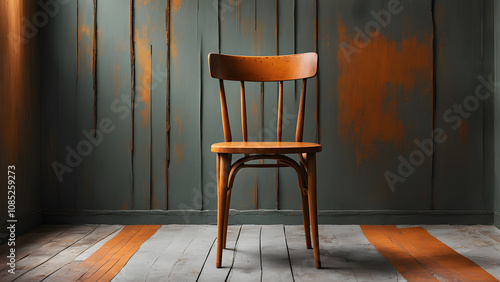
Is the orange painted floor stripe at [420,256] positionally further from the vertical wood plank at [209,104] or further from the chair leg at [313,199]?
the vertical wood plank at [209,104]

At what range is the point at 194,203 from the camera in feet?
8.11

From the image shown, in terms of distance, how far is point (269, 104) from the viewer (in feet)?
8.05

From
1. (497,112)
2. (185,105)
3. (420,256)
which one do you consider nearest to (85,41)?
(185,105)

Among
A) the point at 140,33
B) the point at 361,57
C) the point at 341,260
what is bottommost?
the point at 341,260

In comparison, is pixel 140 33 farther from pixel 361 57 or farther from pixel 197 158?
pixel 361 57

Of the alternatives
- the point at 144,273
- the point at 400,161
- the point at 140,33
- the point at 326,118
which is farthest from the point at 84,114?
the point at 400,161

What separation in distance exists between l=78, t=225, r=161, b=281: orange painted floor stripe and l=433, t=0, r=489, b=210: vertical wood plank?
5.37 ft

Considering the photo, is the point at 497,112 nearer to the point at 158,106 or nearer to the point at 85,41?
the point at 158,106

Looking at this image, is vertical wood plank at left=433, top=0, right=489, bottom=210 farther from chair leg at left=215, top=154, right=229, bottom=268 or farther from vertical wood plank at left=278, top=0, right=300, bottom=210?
chair leg at left=215, top=154, right=229, bottom=268

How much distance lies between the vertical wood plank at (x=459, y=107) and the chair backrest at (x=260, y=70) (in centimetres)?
91

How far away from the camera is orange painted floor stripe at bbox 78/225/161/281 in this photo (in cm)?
160

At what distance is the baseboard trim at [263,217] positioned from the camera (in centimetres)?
242

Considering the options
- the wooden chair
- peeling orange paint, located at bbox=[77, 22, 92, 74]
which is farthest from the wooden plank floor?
peeling orange paint, located at bbox=[77, 22, 92, 74]

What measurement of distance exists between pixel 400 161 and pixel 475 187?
17.5 inches
